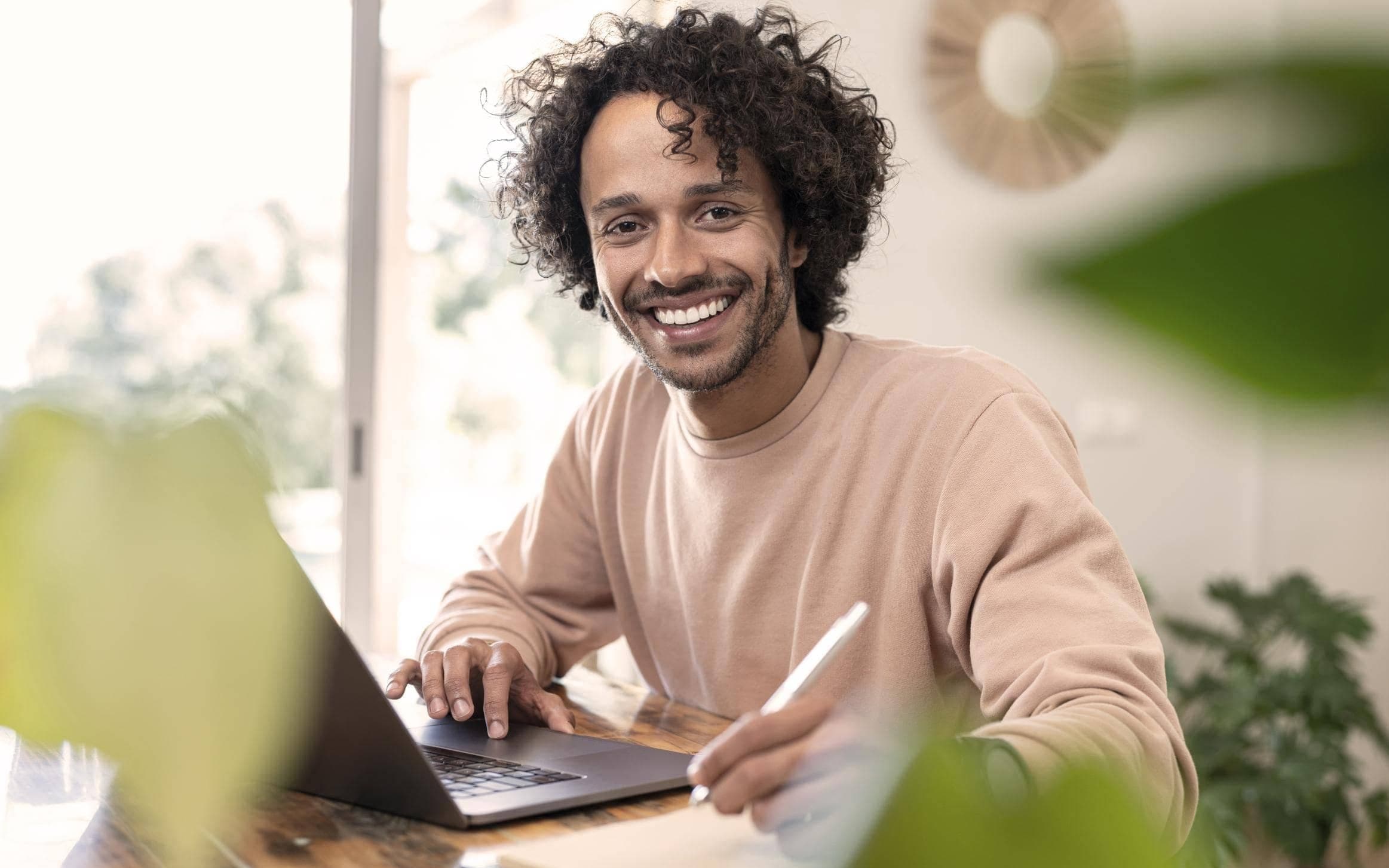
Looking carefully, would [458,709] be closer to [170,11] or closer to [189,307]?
[189,307]

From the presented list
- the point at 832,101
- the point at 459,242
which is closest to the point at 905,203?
the point at 459,242

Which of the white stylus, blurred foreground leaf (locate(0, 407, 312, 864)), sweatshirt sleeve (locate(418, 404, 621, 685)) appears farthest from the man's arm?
blurred foreground leaf (locate(0, 407, 312, 864))

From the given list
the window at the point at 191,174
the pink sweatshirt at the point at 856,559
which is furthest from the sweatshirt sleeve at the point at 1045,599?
the window at the point at 191,174

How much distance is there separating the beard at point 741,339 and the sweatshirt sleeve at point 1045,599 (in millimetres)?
307

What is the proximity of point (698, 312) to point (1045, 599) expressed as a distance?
58 cm

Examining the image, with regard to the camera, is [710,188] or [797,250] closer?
[710,188]

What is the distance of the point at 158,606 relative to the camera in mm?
122

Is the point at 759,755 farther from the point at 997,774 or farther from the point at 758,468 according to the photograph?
the point at 758,468

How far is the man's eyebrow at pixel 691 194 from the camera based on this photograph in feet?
4.68

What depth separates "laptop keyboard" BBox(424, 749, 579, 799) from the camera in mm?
839

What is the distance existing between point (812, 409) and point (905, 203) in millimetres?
1787

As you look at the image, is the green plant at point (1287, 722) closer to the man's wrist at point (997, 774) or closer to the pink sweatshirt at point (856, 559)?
the pink sweatshirt at point (856, 559)

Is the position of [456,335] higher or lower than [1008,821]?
higher

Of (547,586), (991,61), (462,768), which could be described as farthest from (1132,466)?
(462,768)
